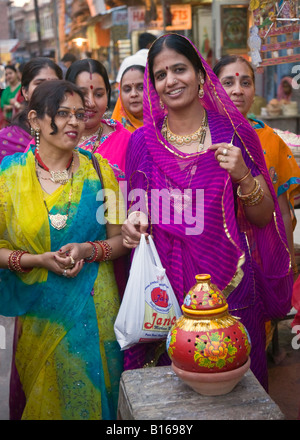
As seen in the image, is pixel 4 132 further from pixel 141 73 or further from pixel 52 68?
pixel 141 73

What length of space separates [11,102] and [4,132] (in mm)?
6869

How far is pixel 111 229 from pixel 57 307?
1.39ft

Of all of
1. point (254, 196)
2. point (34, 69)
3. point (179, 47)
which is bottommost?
point (254, 196)

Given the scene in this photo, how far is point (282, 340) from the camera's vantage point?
433cm

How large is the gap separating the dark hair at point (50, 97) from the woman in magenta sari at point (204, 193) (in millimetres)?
388

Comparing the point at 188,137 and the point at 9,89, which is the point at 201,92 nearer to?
the point at 188,137

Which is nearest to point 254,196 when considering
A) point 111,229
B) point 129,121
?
point 111,229

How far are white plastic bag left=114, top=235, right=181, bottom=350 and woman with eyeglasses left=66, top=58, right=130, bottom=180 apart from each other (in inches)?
34.1

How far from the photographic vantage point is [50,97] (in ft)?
8.02

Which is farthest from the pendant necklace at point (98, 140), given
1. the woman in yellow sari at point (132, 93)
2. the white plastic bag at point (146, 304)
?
the white plastic bag at point (146, 304)

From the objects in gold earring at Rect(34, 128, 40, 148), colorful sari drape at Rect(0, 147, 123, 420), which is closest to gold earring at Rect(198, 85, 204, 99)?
colorful sari drape at Rect(0, 147, 123, 420)

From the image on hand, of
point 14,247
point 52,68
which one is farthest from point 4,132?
point 14,247

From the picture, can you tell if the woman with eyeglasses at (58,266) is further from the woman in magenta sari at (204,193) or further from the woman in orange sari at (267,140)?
the woman in orange sari at (267,140)
